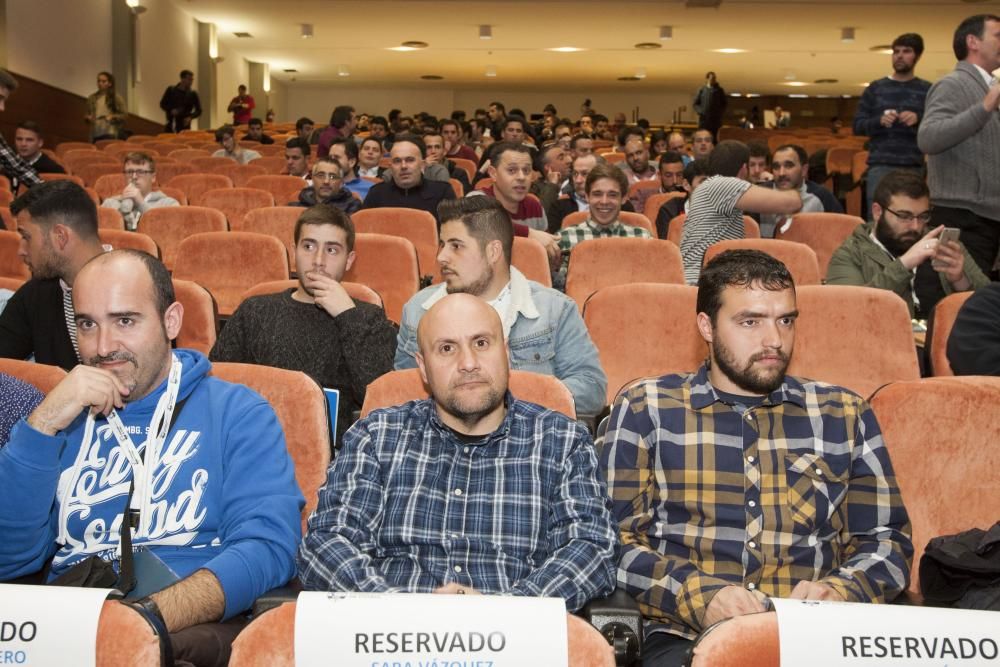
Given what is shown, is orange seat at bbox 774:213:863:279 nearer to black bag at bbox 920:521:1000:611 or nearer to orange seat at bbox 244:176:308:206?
black bag at bbox 920:521:1000:611

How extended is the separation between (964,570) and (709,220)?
2.77 meters

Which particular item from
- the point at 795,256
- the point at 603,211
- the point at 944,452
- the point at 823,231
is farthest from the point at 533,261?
the point at 944,452

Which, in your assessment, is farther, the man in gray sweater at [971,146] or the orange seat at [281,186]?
the orange seat at [281,186]

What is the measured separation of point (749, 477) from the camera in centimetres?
194

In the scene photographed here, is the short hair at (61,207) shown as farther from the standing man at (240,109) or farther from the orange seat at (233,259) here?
the standing man at (240,109)

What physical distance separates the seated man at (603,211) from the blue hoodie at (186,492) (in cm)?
285

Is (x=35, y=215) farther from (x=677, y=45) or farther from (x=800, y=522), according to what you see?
(x=677, y=45)

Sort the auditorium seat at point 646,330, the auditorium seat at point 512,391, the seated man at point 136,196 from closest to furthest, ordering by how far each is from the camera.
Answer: the auditorium seat at point 512,391 → the auditorium seat at point 646,330 → the seated man at point 136,196

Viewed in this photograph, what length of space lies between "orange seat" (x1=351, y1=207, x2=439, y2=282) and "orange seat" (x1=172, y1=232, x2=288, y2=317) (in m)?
0.84

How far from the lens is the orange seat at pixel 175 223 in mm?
5242

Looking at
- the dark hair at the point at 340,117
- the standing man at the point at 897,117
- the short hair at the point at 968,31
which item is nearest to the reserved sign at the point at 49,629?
the short hair at the point at 968,31

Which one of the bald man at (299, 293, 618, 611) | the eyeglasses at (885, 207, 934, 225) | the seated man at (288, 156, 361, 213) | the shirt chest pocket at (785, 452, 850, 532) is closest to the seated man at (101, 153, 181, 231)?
the seated man at (288, 156, 361, 213)

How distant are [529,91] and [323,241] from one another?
77.7 ft

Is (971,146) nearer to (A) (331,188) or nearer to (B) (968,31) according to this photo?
(B) (968,31)
